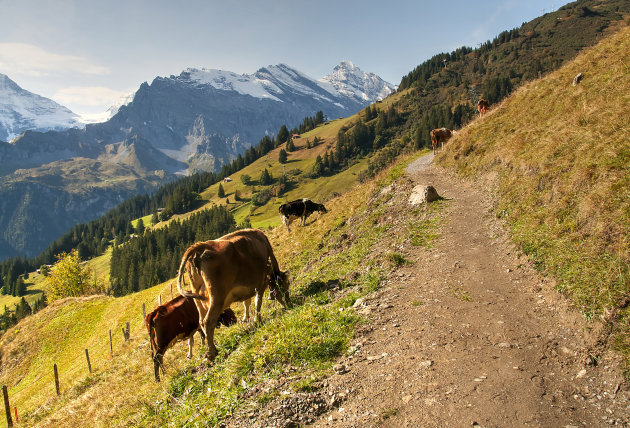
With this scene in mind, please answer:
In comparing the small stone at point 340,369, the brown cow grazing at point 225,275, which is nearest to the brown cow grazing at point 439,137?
the brown cow grazing at point 225,275

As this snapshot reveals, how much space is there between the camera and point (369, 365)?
6.19 meters

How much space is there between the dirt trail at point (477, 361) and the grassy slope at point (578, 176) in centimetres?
65

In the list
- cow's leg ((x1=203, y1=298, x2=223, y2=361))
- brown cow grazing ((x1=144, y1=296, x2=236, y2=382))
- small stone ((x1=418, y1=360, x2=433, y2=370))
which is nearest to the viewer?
small stone ((x1=418, y1=360, x2=433, y2=370))

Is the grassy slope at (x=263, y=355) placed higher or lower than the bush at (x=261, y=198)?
higher

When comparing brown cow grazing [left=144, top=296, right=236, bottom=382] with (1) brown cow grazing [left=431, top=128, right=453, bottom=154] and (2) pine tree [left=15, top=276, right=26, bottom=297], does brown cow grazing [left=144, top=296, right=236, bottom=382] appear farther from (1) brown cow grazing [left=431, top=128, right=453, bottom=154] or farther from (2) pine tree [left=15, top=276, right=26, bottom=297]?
(2) pine tree [left=15, top=276, right=26, bottom=297]

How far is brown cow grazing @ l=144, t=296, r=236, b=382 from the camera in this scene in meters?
11.7

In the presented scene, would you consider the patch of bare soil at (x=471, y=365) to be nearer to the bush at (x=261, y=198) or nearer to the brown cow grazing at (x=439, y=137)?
the brown cow grazing at (x=439, y=137)

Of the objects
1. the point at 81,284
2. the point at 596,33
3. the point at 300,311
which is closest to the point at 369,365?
the point at 300,311

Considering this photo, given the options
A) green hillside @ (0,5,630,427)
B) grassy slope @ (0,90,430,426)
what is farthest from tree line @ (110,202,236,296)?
green hillside @ (0,5,630,427)

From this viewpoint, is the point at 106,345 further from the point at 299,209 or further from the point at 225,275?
the point at 225,275

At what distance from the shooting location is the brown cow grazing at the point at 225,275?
852cm

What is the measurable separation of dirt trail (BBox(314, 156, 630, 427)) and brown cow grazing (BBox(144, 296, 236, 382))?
7.06m

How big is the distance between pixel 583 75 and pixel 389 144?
539ft

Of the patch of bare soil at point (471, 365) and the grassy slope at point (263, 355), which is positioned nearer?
the patch of bare soil at point (471, 365)
